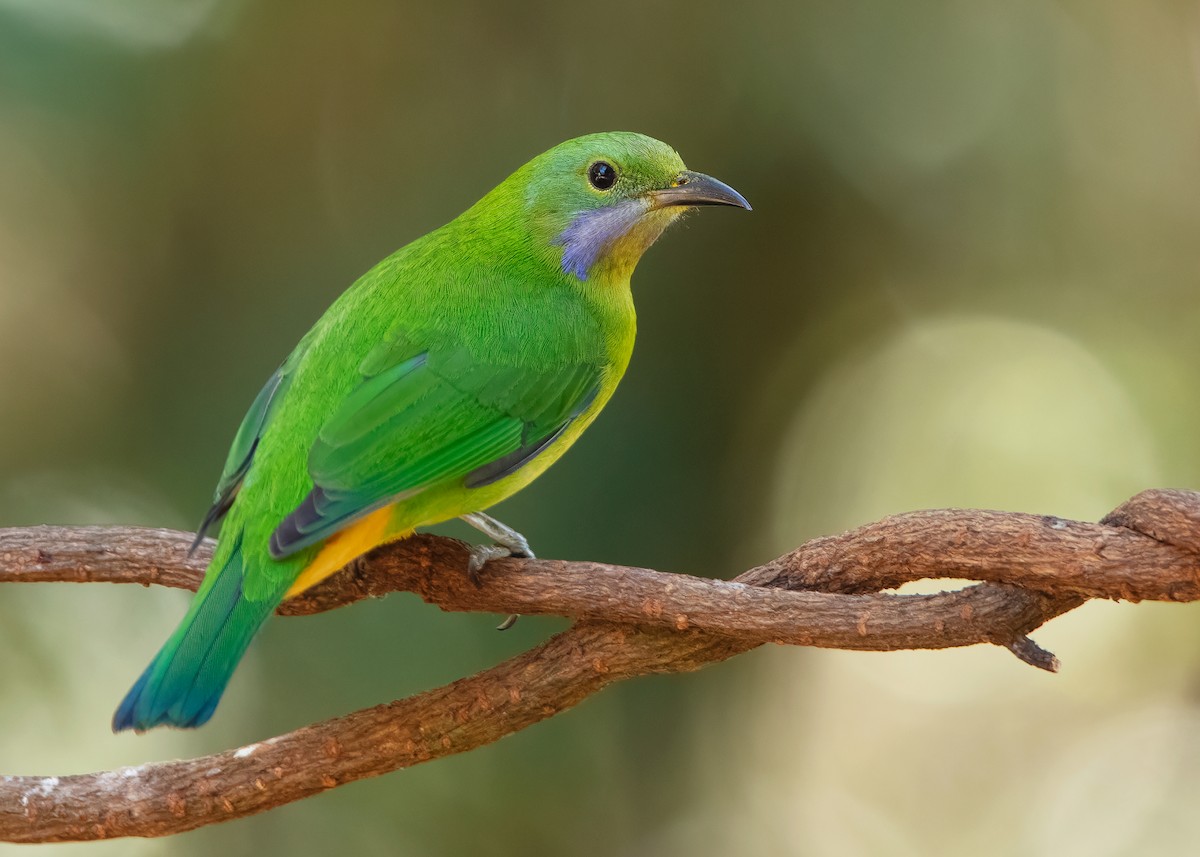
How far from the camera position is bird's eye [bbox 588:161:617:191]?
3629mm

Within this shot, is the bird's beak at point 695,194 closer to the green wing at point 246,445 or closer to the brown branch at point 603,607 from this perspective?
the green wing at point 246,445

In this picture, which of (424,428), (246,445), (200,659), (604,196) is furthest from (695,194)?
(200,659)

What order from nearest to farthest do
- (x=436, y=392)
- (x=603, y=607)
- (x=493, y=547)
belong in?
(x=603, y=607), (x=493, y=547), (x=436, y=392)

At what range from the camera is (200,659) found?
2600 millimetres

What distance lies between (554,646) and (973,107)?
3.51 m

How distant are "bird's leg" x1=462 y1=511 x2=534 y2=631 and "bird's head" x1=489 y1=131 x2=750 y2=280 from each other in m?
0.75

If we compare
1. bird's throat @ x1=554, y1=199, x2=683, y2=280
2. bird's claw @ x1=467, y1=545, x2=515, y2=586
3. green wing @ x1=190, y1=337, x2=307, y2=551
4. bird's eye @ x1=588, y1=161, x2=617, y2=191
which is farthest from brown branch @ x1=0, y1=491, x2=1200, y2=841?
bird's eye @ x1=588, y1=161, x2=617, y2=191

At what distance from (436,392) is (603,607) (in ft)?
2.99

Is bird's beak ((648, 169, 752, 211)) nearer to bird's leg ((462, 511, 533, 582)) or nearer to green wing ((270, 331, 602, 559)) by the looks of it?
green wing ((270, 331, 602, 559))

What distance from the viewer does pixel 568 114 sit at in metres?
4.82

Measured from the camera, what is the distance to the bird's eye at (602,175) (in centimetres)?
363

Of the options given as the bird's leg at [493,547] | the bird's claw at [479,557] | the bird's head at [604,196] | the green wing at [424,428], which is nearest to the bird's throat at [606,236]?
the bird's head at [604,196]

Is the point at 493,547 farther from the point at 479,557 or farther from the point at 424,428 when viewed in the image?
the point at 424,428

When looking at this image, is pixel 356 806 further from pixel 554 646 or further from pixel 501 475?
pixel 554 646
